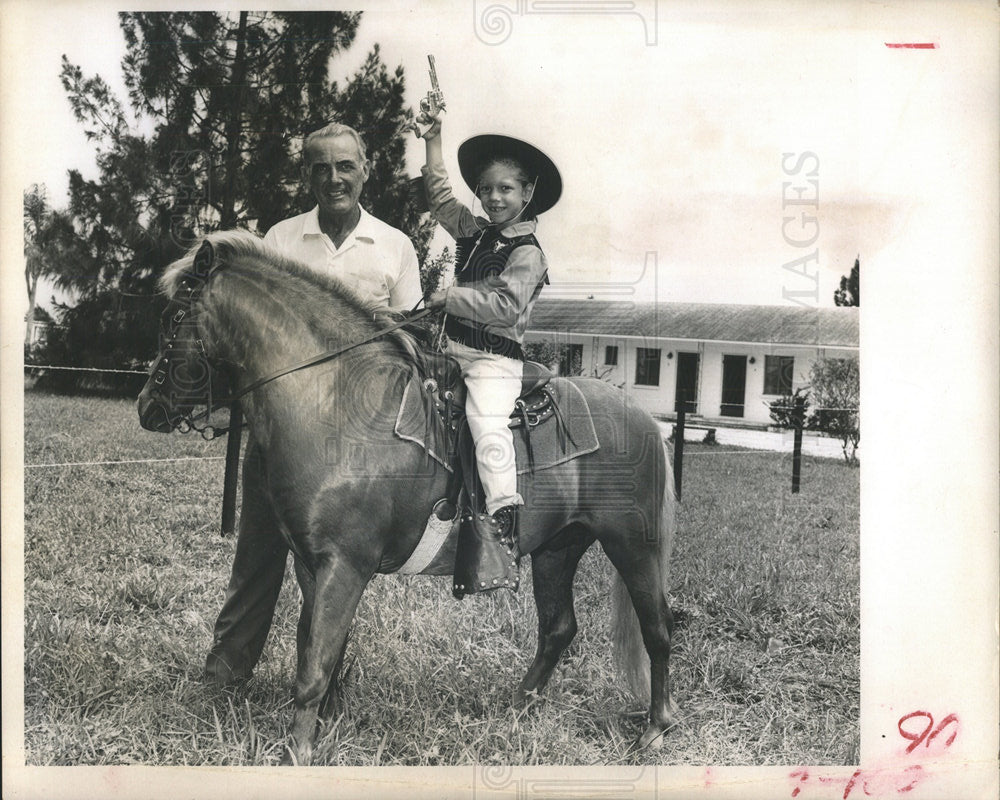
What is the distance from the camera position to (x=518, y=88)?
4.17m

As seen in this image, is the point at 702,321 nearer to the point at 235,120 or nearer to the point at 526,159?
the point at 526,159

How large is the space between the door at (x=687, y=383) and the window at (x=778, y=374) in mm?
399

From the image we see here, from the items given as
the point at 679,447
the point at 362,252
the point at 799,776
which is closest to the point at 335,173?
the point at 362,252

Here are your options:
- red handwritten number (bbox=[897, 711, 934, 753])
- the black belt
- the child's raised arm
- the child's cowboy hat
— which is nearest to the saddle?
the black belt

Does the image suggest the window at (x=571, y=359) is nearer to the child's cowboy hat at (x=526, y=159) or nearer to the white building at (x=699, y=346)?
the white building at (x=699, y=346)

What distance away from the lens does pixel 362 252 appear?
4023 millimetres

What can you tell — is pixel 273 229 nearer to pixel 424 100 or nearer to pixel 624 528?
A: pixel 424 100

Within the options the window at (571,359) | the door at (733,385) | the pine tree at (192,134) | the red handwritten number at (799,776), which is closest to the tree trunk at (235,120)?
the pine tree at (192,134)

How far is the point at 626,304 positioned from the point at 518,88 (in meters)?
1.26

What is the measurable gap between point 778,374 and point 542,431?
1.47 meters

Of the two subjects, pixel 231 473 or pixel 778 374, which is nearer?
pixel 231 473

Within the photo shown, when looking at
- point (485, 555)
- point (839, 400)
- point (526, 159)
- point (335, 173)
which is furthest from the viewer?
point (839, 400)

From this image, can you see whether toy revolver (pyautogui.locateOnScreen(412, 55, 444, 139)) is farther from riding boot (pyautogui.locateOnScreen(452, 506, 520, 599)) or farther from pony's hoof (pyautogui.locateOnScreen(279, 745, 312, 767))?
pony's hoof (pyautogui.locateOnScreen(279, 745, 312, 767))

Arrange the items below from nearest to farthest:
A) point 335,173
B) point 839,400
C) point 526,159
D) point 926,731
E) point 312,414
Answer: point 312,414 → point 526,159 → point 335,173 → point 926,731 → point 839,400
